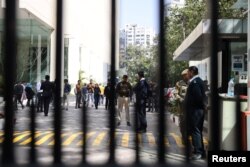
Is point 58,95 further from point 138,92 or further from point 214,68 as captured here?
point 214,68

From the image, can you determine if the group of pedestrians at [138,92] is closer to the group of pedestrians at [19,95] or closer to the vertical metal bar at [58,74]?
the vertical metal bar at [58,74]

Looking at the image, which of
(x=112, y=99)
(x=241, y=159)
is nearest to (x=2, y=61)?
(x=112, y=99)

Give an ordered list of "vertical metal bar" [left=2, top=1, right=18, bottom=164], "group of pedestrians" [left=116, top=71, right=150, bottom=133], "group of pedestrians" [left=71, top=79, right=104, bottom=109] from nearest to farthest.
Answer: "vertical metal bar" [left=2, top=1, right=18, bottom=164], "group of pedestrians" [left=116, top=71, right=150, bottom=133], "group of pedestrians" [left=71, top=79, right=104, bottom=109]

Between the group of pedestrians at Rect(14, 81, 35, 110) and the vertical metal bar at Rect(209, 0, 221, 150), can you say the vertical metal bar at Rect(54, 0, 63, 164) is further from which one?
the vertical metal bar at Rect(209, 0, 221, 150)

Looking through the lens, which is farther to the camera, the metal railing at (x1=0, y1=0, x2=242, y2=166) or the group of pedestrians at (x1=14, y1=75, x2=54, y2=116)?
the group of pedestrians at (x1=14, y1=75, x2=54, y2=116)

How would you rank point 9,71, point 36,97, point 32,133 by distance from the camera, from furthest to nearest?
point 36,97 → point 32,133 → point 9,71

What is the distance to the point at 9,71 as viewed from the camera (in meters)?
1.69

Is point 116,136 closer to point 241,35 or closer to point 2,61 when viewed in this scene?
point 2,61

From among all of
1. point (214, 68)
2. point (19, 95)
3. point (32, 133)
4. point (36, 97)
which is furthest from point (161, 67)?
point (19, 95)

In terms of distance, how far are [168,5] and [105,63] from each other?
1.09ft

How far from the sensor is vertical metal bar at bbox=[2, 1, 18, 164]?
5.48ft

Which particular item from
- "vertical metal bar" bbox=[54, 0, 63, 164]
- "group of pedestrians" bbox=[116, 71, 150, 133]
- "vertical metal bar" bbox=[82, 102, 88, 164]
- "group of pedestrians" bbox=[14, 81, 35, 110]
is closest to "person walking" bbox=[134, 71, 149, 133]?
"group of pedestrians" bbox=[116, 71, 150, 133]

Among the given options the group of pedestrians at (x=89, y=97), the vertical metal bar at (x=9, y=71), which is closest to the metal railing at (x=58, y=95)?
the vertical metal bar at (x=9, y=71)

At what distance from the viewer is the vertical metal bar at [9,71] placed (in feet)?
5.48
